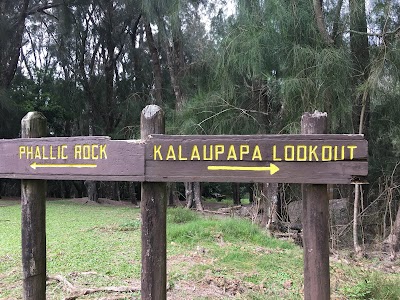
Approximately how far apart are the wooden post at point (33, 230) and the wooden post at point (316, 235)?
58.4 inches

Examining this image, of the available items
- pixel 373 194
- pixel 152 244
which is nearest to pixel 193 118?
pixel 373 194

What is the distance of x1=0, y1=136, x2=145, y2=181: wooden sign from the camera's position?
2.04 m

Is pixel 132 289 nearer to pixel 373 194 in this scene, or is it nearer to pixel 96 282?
pixel 96 282

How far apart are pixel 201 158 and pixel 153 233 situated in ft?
1.48

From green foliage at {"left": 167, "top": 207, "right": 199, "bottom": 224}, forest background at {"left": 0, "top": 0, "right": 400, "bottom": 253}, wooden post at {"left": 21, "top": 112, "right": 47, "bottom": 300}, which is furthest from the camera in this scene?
green foliage at {"left": 167, "top": 207, "right": 199, "bottom": 224}

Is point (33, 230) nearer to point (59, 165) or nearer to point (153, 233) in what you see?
point (59, 165)

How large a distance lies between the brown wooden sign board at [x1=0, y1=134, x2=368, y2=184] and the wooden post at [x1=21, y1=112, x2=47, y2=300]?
0.13 metres

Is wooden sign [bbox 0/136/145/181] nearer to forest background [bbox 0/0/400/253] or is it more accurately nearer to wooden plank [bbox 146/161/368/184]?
wooden plank [bbox 146/161/368/184]

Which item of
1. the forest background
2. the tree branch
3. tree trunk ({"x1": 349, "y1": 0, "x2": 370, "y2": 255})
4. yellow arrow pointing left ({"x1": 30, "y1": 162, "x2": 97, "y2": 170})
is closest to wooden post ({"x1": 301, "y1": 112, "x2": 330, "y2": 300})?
yellow arrow pointing left ({"x1": 30, "y1": 162, "x2": 97, "y2": 170})

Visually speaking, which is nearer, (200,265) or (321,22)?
(200,265)

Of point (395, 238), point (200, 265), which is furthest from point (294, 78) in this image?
point (200, 265)

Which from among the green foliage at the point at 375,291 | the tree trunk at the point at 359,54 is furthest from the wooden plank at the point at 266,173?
the tree trunk at the point at 359,54

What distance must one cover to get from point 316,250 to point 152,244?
768 millimetres

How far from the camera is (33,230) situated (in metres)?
2.38
